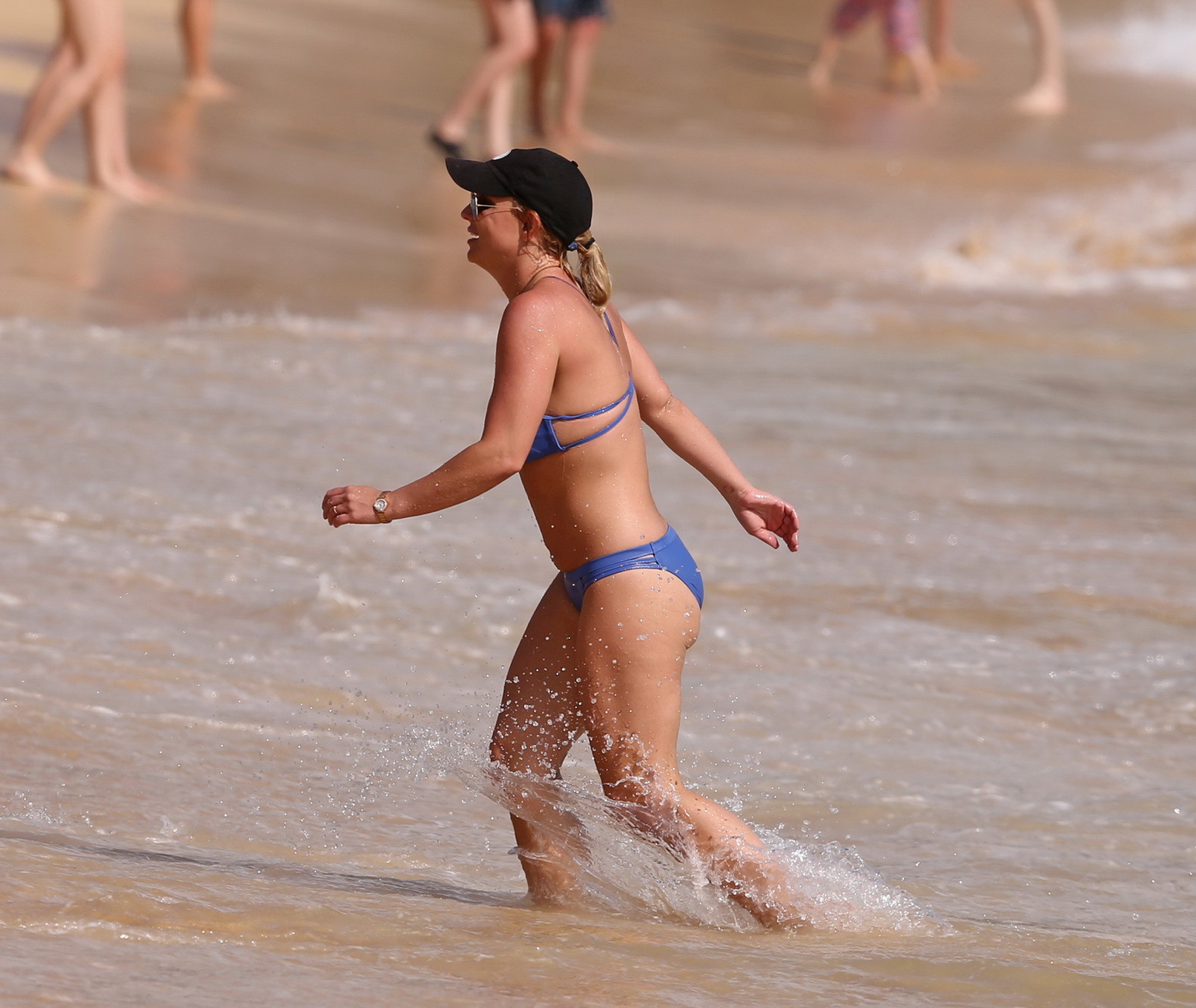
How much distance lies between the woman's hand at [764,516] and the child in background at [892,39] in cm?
1342

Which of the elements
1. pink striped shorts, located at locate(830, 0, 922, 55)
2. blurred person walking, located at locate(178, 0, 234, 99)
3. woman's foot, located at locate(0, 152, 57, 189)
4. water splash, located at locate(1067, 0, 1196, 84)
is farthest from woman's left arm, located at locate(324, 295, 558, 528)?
water splash, located at locate(1067, 0, 1196, 84)

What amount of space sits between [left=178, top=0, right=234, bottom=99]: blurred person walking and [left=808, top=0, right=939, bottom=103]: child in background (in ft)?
20.0

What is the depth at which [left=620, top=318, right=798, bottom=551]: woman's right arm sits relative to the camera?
3779mm

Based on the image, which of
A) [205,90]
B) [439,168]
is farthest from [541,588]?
[205,90]

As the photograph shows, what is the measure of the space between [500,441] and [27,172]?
23.0 ft

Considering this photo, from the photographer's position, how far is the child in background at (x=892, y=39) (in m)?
16.7

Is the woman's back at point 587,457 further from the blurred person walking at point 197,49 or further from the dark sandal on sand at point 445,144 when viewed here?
the blurred person walking at point 197,49

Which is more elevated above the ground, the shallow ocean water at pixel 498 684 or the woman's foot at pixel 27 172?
the woman's foot at pixel 27 172

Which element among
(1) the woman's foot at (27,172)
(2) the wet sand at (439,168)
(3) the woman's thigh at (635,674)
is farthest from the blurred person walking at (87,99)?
(3) the woman's thigh at (635,674)

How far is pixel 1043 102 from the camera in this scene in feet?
53.2

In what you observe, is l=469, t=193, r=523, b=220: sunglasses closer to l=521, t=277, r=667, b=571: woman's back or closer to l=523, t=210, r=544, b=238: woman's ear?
l=523, t=210, r=544, b=238: woman's ear

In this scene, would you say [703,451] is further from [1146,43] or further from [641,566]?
[1146,43]

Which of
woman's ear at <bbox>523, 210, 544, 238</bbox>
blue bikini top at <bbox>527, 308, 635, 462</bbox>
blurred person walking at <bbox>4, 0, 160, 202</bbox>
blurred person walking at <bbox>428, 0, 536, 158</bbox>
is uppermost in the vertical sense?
blurred person walking at <bbox>428, 0, 536, 158</bbox>

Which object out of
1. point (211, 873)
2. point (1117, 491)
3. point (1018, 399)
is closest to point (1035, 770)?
point (211, 873)
